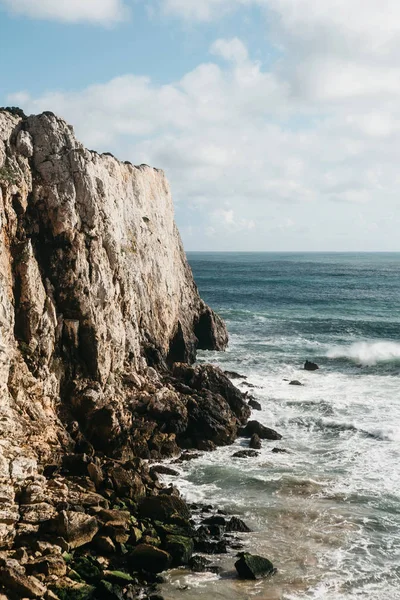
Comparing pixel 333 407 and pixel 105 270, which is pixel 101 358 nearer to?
pixel 105 270

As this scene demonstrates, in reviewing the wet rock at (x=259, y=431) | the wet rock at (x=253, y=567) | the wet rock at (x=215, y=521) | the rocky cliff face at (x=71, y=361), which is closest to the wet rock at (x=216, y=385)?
the rocky cliff face at (x=71, y=361)

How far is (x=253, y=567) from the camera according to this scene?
19.7 meters

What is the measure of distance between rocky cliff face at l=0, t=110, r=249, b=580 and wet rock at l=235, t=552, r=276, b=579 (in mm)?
5542

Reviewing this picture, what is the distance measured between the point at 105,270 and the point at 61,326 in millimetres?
5018

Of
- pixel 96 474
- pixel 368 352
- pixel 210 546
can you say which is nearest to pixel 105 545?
pixel 210 546

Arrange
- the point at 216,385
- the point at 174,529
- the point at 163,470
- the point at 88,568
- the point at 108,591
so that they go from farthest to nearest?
1. the point at 216,385
2. the point at 163,470
3. the point at 174,529
4. the point at 88,568
5. the point at 108,591

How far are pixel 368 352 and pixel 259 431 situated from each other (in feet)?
82.1

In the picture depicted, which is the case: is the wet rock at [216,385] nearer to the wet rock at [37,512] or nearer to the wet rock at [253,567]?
the wet rock at [253,567]

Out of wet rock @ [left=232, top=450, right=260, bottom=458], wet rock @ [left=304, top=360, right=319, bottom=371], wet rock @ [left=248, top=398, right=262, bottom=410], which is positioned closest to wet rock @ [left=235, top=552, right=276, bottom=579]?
wet rock @ [left=232, top=450, right=260, bottom=458]

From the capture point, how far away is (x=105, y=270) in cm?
3369

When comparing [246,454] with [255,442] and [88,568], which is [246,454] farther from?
[88,568]

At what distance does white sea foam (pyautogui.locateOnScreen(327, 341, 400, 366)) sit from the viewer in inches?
2098

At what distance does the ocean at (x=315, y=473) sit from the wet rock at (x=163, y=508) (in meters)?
2.28

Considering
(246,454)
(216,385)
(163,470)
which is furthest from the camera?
(216,385)
